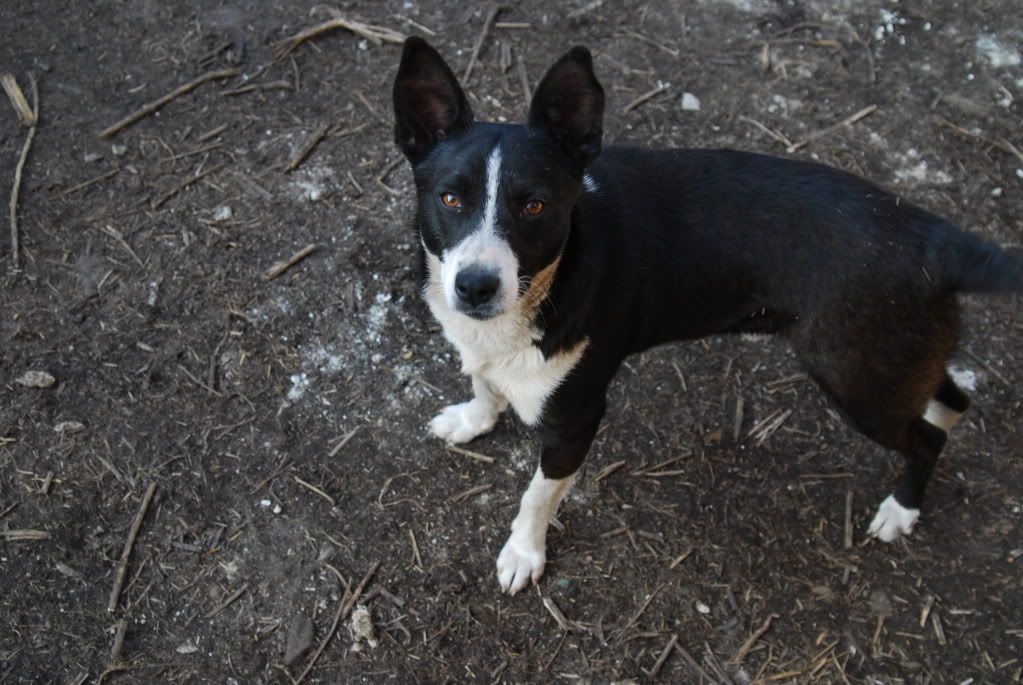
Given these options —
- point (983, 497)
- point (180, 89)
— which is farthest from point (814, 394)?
point (180, 89)

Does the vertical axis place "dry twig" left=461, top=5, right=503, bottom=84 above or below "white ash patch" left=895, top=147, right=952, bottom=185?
above

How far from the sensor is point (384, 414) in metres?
4.07

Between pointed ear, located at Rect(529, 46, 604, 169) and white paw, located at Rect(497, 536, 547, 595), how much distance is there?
1616mm

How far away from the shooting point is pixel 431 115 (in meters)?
2.96

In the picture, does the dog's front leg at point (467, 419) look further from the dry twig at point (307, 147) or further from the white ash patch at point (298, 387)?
the dry twig at point (307, 147)

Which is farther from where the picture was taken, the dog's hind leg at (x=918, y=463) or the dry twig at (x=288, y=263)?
the dry twig at (x=288, y=263)

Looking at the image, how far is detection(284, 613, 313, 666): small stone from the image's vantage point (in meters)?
3.40

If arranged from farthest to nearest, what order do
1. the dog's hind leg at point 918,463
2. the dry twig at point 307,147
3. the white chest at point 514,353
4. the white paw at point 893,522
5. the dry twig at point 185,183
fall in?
1. the dry twig at point 307,147
2. the dry twig at point 185,183
3. the white paw at point 893,522
4. the dog's hind leg at point 918,463
5. the white chest at point 514,353

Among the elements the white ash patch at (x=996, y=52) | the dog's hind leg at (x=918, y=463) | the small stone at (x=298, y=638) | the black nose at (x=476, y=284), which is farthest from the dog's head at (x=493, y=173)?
the white ash patch at (x=996, y=52)

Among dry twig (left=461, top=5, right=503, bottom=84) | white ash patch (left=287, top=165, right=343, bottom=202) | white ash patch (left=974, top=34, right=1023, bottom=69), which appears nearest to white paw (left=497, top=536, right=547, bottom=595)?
white ash patch (left=287, top=165, right=343, bottom=202)

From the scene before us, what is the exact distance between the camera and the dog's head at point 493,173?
8.87 ft

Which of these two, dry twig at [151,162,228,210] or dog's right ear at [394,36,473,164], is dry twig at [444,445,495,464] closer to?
dog's right ear at [394,36,473,164]

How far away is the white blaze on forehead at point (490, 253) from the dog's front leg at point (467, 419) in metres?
1.17

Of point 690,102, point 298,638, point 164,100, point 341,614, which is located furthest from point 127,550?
point 690,102
